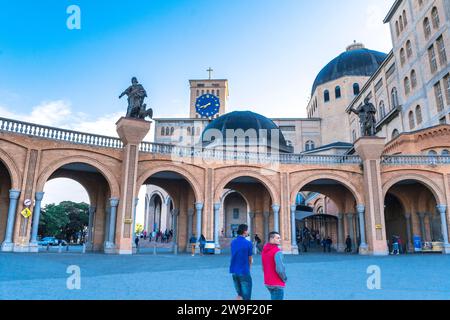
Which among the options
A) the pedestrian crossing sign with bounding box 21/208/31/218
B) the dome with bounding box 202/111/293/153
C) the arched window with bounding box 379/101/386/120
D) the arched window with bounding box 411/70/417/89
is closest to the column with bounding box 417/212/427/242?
the arched window with bounding box 411/70/417/89

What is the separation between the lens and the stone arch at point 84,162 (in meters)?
20.2

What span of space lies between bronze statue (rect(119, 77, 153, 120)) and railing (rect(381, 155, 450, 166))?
17.5 m

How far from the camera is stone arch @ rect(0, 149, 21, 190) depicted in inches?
752

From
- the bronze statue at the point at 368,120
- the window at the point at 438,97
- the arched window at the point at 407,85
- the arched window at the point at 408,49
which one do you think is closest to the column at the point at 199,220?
the bronze statue at the point at 368,120

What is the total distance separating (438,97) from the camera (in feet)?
111

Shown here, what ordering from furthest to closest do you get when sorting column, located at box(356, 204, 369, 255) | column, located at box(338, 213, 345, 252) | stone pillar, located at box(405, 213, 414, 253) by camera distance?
column, located at box(338, 213, 345, 252) → stone pillar, located at box(405, 213, 414, 253) → column, located at box(356, 204, 369, 255)

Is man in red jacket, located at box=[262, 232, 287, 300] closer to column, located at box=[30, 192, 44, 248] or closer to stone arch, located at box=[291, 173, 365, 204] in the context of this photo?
column, located at box=[30, 192, 44, 248]

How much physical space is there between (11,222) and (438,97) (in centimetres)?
3511

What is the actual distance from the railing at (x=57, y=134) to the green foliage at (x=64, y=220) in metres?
40.0

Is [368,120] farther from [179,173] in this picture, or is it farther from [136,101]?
[136,101]

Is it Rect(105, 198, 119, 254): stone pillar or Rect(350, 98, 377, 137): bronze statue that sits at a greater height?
Rect(350, 98, 377, 137): bronze statue
